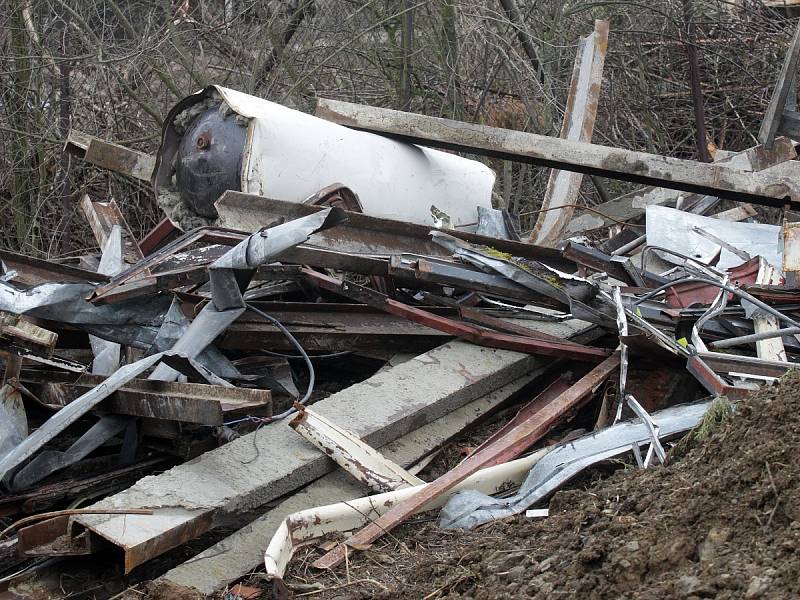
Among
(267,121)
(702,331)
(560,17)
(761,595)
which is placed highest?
(560,17)

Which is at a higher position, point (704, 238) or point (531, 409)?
point (704, 238)

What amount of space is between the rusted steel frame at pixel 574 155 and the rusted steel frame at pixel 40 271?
7.65ft

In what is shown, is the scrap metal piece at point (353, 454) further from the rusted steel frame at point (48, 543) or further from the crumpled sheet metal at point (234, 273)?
the rusted steel frame at point (48, 543)

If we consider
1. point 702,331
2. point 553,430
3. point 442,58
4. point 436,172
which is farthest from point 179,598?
point 442,58

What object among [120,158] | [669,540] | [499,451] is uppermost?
[120,158]

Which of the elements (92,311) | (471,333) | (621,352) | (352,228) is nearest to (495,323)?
(471,333)

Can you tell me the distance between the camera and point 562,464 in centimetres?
349

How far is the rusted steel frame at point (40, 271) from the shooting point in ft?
15.7

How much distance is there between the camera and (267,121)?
5.66 m

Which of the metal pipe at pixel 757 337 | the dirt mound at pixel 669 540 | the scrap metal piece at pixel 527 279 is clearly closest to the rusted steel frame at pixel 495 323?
the scrap metal piece at pixel 527 279

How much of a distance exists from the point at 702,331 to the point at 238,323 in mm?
2346

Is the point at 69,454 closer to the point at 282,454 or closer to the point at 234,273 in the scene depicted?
the point at 282,454

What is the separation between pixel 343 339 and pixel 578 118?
3.16 meters

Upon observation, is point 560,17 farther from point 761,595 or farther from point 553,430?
point 761,595
